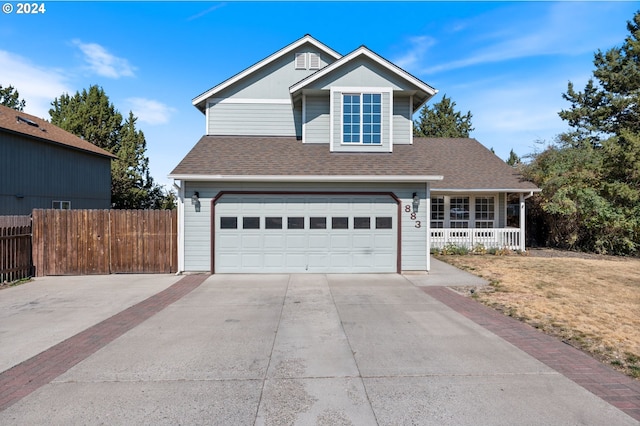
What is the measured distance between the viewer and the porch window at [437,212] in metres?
16.4

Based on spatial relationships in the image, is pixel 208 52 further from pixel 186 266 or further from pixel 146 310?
pixel 146 310

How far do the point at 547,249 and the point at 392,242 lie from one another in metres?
10.7

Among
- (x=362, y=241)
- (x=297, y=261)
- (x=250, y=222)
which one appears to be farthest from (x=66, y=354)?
(x=362, y=241)

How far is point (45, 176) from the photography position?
59.4 feet

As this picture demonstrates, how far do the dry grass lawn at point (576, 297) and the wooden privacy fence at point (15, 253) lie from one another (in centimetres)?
1225

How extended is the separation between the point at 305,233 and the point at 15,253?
A: 322 inches

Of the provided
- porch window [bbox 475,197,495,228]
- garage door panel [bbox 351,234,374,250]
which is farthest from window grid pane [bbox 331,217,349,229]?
porch window [bbox 475,197,495,228]

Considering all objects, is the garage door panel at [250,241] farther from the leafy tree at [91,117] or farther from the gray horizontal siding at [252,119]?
the leafy tree at [91,117]

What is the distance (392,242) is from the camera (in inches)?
426

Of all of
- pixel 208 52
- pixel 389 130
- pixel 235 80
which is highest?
pixel 208 52

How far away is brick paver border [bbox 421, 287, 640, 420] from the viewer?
12.1 feet

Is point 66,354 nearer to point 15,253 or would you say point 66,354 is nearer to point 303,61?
point 15,253

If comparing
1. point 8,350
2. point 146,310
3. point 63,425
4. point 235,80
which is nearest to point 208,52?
point 235,80

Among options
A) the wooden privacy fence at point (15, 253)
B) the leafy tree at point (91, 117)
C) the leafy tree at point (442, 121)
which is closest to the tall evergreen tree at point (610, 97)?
the leafy tree at point (442, 121)
